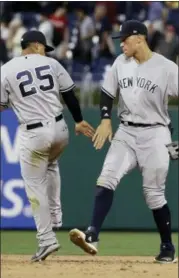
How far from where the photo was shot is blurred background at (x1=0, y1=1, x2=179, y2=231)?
39.5ft

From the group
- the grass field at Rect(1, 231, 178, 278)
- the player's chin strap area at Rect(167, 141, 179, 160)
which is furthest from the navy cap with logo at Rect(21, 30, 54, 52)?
the grass field at Rect(1, 231, 178, 278)

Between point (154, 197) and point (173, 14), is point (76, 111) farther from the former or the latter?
point (173, 14)

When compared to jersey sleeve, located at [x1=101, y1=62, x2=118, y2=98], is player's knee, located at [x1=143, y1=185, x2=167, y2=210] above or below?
below

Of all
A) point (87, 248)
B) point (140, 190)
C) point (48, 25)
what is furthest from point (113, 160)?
point (48, 25)

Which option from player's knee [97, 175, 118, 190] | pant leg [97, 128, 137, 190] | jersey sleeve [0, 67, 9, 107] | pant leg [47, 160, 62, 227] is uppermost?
jersey sleeve [0, 67, 9, 107]

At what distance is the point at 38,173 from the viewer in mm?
8688

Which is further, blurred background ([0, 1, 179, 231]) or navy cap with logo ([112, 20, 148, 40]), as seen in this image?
blurred background ([0, 1, 179, 231])

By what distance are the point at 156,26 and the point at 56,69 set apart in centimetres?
690

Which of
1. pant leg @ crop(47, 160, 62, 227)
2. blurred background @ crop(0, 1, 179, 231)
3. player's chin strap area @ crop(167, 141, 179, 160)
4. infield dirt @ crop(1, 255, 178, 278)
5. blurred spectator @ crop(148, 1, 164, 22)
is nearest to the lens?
infield dirt @ crop(1, 255, 178, 278)

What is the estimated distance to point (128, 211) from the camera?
12.0m

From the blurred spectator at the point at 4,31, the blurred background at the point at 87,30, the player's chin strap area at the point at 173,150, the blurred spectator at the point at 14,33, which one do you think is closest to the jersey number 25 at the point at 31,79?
the player's chin strap area at the point at 173,150

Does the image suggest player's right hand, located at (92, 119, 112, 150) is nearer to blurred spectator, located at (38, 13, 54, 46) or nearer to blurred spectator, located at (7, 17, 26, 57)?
blurred spectator, located at (38, 13, 54, 46)

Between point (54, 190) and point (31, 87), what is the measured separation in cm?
121

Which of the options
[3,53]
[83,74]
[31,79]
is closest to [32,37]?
[31,79]
